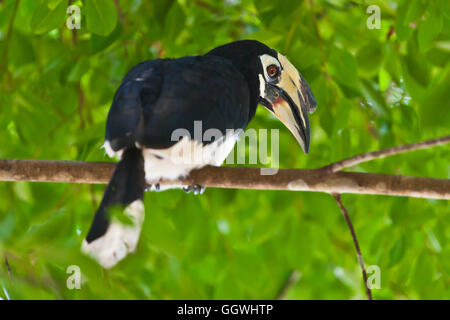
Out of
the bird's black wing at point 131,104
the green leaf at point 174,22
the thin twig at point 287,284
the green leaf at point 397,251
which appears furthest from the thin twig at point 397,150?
the thin twig at point 287,284

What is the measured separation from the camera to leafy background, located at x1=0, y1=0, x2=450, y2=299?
140 cm

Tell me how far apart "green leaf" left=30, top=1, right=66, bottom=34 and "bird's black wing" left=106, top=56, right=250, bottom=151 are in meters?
0.20

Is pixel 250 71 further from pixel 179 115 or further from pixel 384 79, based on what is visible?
pixel 384 79

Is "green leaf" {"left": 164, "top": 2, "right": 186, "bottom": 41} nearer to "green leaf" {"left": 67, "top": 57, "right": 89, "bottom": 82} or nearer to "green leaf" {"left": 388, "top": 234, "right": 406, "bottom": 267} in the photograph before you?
"green leaf" {"left": 67, "top": 57, "right": 89, "bottom": 82}

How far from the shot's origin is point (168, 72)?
4.03 ft

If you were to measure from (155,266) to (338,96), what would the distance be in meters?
0.80

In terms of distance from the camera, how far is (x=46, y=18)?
1273 mm

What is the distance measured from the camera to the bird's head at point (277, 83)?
4.46ft

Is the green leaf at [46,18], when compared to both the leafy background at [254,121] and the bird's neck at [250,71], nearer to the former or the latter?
the leafy background at [254,121]

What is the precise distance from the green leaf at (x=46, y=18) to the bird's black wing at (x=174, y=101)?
0.65ft

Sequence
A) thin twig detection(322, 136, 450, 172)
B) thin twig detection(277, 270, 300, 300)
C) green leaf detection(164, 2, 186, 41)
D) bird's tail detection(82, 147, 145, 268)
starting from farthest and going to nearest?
thin twig detection(277, 270, 300, 300), green leaf detection(164, 2, 186, 41), thin twig detection(322, 136, 450, 172), bird's tail detection(82, 147, 145, 268)

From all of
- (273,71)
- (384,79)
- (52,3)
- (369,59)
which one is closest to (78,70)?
(52,3)

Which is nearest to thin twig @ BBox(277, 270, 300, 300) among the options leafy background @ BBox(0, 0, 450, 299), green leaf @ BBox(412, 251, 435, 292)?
leafy background @ BBox(0, 0, 450, 299)

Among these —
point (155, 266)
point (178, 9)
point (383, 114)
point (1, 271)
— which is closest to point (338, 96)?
point (383, 114)
